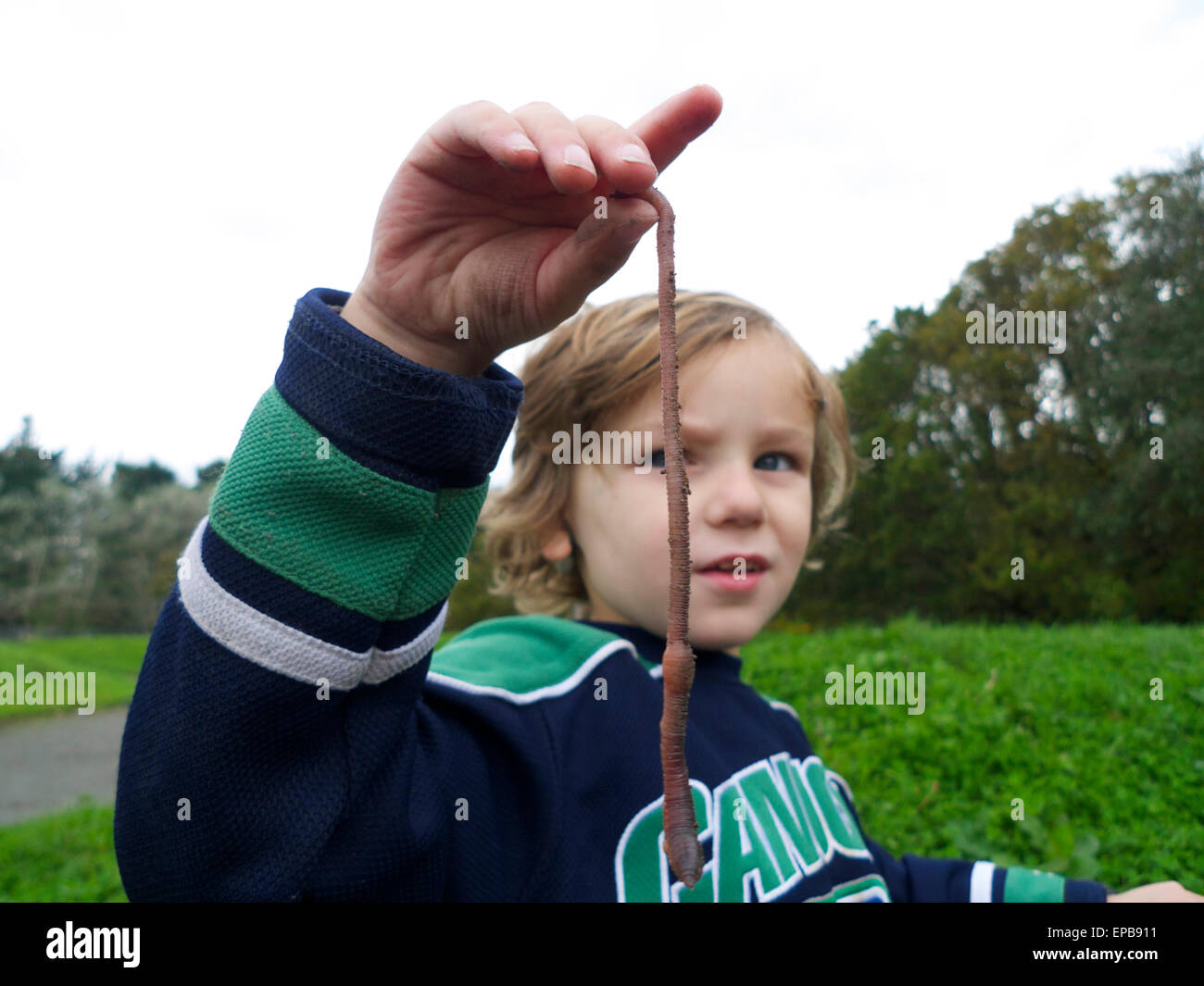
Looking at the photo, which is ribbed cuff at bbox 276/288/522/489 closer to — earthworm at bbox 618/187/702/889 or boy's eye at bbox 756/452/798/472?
earthworm at bbox 618/187/702/889

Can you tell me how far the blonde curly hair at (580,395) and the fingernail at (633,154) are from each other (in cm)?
108

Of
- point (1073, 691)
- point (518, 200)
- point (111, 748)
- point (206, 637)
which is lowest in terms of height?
point (111, 748)

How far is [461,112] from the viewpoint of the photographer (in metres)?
1.26

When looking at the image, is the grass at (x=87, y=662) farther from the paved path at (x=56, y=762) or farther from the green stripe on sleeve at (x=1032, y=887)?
the green stripe on sleeve at (x=1032, y=887)

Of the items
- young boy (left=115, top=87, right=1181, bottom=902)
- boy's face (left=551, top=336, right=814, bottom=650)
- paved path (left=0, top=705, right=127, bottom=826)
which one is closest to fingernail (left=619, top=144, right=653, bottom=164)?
young boy (left=115, top=87, right=1181, bottom=902)

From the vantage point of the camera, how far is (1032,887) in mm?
2428

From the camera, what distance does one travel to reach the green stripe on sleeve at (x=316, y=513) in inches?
54.1

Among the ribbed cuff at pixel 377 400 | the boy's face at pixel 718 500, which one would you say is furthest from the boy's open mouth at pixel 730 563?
the ribbed cuff at pixel 377 400

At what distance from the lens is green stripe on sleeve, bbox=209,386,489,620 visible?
1.37 meters

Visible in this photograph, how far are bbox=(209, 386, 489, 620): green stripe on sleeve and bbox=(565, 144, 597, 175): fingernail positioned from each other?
589 millimetres

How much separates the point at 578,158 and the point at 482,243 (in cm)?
34
